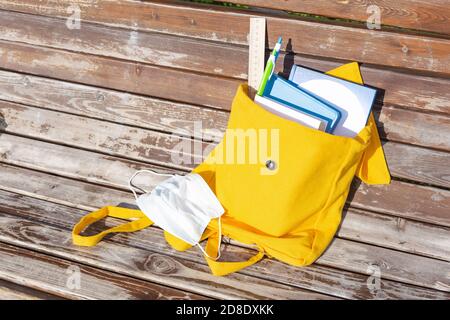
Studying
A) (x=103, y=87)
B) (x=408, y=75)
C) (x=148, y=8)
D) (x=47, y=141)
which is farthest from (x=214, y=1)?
(x=47, y=141)

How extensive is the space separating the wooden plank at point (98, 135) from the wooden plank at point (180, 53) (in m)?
0.24

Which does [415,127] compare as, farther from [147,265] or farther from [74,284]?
[74,284]

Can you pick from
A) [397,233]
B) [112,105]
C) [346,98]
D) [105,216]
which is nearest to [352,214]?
[397,233]

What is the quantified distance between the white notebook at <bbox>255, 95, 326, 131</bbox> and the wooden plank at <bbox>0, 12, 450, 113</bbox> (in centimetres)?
20

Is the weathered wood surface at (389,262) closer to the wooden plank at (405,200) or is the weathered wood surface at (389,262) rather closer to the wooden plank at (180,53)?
the wooden plank at (405,200)

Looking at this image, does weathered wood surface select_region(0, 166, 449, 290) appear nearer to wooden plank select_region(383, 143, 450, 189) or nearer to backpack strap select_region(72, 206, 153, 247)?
backpack strap select_region(72, 206, 153, 247)

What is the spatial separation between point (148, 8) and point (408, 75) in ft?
2.68

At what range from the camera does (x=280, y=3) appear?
1.67 meters

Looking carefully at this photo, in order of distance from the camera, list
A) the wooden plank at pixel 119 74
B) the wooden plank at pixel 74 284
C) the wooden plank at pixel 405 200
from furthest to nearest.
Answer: the wooden plank at pixel 119 74, the wooden plank at pixel 405 200, the wooden plank at pixel 74 284

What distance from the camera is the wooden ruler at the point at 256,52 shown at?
1688mm

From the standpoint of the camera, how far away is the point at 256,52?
1.71m

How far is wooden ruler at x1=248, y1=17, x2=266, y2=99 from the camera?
1.69 meters

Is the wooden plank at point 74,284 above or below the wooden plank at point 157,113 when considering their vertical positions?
below

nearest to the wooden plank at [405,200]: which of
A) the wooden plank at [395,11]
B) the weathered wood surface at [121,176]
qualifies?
the weathered wood surface at [121,176]
